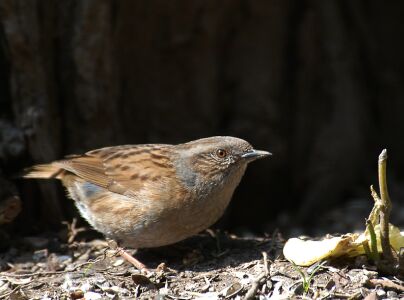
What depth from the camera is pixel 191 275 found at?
528 centimetres

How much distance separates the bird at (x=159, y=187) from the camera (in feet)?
17.6

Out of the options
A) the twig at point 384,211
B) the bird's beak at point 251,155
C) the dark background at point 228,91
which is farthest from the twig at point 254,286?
the dark background at point 228,91

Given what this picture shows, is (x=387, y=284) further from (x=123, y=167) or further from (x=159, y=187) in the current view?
(x=123, y=167)

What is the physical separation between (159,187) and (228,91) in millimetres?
3322

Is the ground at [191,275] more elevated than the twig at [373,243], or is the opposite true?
the twig at [373,243]

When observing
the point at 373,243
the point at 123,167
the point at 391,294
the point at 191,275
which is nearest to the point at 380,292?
the point at 391,294

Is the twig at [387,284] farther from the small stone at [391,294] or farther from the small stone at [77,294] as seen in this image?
the small stone at [77,294]

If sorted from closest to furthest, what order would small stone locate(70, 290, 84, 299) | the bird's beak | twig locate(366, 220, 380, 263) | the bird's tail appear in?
twig locate(366, 220, 380, 263)
small stone locate(70, 290, 84, 299)
the bird's beak
the bird's tail

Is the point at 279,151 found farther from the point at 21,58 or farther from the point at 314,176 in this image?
the point at 21,58

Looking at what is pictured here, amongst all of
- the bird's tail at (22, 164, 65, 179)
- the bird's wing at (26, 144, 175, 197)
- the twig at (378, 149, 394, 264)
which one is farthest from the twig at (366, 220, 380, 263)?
the bird's tail at (22, 164, 65, 179)

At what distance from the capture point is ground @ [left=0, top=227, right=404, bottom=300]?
15.8 feet

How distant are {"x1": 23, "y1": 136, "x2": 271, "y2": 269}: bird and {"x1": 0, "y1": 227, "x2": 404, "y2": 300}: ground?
11.6 inches

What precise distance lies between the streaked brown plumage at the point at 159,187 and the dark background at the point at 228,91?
787 millimetres

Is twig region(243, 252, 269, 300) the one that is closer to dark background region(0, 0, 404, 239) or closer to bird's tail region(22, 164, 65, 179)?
bird's tail region(22, 164, 65, 179)
